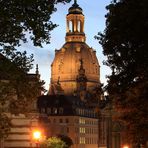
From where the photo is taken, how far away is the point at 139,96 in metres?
30.2

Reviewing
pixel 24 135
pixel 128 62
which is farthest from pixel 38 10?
pixel 24 135

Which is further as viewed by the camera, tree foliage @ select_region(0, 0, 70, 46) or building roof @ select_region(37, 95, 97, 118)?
building roof @ select_region(37, 95, 97, 118)

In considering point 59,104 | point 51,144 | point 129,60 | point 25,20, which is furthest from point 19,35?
point 59,104

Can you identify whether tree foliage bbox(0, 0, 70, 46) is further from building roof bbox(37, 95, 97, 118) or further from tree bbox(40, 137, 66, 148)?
building roof bbox(37, 95, 97, 118)

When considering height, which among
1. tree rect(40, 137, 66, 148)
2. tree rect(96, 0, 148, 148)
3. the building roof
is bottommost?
tree rect(40, 137, 66, 148)

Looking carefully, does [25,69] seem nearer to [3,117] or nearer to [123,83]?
[3,117]

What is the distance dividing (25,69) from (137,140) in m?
9.58

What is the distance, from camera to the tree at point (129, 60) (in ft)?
89.8

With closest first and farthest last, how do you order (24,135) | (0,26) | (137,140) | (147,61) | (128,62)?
1. (0,26)
2. (147,61)
3. (128,62)
4. (137,140)
5. (24,135)

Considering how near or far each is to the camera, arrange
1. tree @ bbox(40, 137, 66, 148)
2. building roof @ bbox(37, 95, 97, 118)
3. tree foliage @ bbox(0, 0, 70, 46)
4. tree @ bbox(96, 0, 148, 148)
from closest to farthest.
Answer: tree foliage @ bbox(0, 0, 70, 46)
tree @ bbox(96, 0, 148, 148)
tree @ bbox(40, 137, 66, 148)
building roof @ bbox(37, 95, 97, 118)

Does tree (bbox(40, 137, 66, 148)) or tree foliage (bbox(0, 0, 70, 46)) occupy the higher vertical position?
tree foliage (bbox(0, 0, 70, 46))

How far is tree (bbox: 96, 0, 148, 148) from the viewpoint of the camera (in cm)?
2738

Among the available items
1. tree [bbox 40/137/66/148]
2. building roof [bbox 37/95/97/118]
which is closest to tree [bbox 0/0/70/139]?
tree [bbox 40/137/66/148]

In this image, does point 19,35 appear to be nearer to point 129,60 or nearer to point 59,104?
point 129,60
